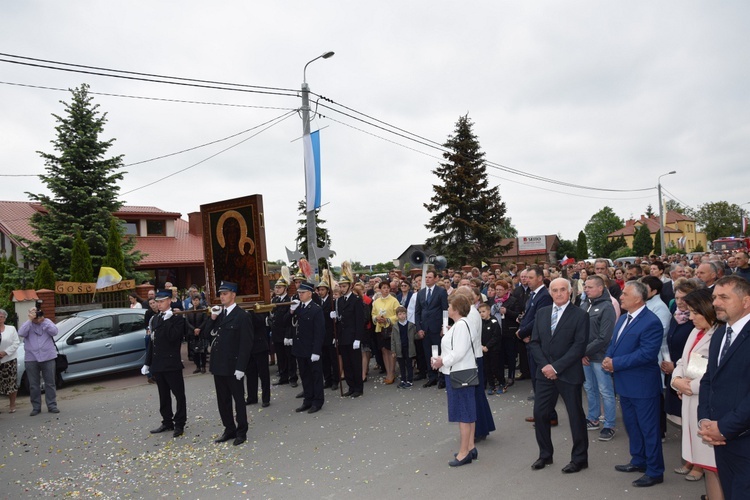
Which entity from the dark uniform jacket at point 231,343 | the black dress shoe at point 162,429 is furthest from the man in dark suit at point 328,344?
the black dress shoe at point 162,429

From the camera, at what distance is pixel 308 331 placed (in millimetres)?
8930

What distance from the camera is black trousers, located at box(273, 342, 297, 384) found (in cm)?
1105

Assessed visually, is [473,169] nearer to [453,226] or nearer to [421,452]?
[453,226]

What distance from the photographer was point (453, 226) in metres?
37.2

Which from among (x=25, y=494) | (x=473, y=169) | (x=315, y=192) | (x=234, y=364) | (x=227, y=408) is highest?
Result: (x=473, y=169)

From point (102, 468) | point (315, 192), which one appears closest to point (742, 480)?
point (102, 468)

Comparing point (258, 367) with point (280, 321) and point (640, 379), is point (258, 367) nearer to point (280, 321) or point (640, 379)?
point (280, 321)

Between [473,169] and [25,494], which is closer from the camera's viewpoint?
[25,494]

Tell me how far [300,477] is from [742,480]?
4.11m

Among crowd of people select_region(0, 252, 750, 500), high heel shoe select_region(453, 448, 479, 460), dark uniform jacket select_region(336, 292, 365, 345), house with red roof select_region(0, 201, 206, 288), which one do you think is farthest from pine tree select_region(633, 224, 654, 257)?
high heel shoe select_region(453, 448, 479, 460)

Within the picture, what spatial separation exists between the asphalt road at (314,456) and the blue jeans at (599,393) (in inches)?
11.1

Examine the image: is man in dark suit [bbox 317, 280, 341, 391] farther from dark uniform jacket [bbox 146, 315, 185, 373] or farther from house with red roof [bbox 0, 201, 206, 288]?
house with red roof [bbox 0, 201, 206, 288]

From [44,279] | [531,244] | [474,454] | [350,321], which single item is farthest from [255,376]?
[531,244]

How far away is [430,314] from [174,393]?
4.42 metres
